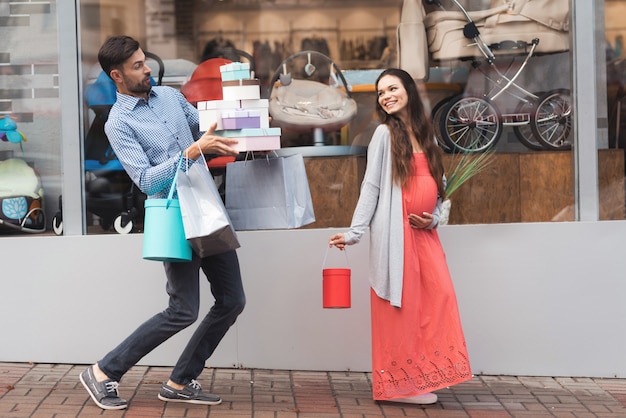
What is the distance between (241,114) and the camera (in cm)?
465

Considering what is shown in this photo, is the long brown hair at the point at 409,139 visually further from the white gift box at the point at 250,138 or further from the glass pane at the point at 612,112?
the glass pane at the point at 612,112

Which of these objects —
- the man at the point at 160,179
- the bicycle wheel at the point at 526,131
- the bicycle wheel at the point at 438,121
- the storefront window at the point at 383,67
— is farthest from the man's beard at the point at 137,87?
the bicycle wheel at the point at 526,131

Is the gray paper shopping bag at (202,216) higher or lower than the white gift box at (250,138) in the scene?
lower

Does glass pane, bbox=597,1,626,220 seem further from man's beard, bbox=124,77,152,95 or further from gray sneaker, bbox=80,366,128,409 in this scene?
gray sneaker, bbox=80,366,128,409

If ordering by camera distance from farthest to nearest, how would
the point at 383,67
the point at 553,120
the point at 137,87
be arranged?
the point at 383,67
the point at 553,120
the point at 137,87

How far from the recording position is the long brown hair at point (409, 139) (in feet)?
16.6

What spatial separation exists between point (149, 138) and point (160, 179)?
0.77 feet

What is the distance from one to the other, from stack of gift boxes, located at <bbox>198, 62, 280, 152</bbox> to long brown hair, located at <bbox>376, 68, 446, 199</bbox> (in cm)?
69

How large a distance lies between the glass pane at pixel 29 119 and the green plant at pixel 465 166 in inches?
100

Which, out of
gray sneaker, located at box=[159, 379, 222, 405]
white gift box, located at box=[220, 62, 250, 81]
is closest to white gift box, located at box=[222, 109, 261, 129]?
white gift box, located at box=[220, 62, 250, 81]

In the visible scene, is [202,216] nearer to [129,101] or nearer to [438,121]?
[129,101]

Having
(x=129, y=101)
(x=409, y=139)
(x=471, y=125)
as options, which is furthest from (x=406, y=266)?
(x=471, y=125)

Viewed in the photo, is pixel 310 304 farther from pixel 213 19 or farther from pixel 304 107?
pixel 213 19

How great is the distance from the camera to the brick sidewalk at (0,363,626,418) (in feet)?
16.4
